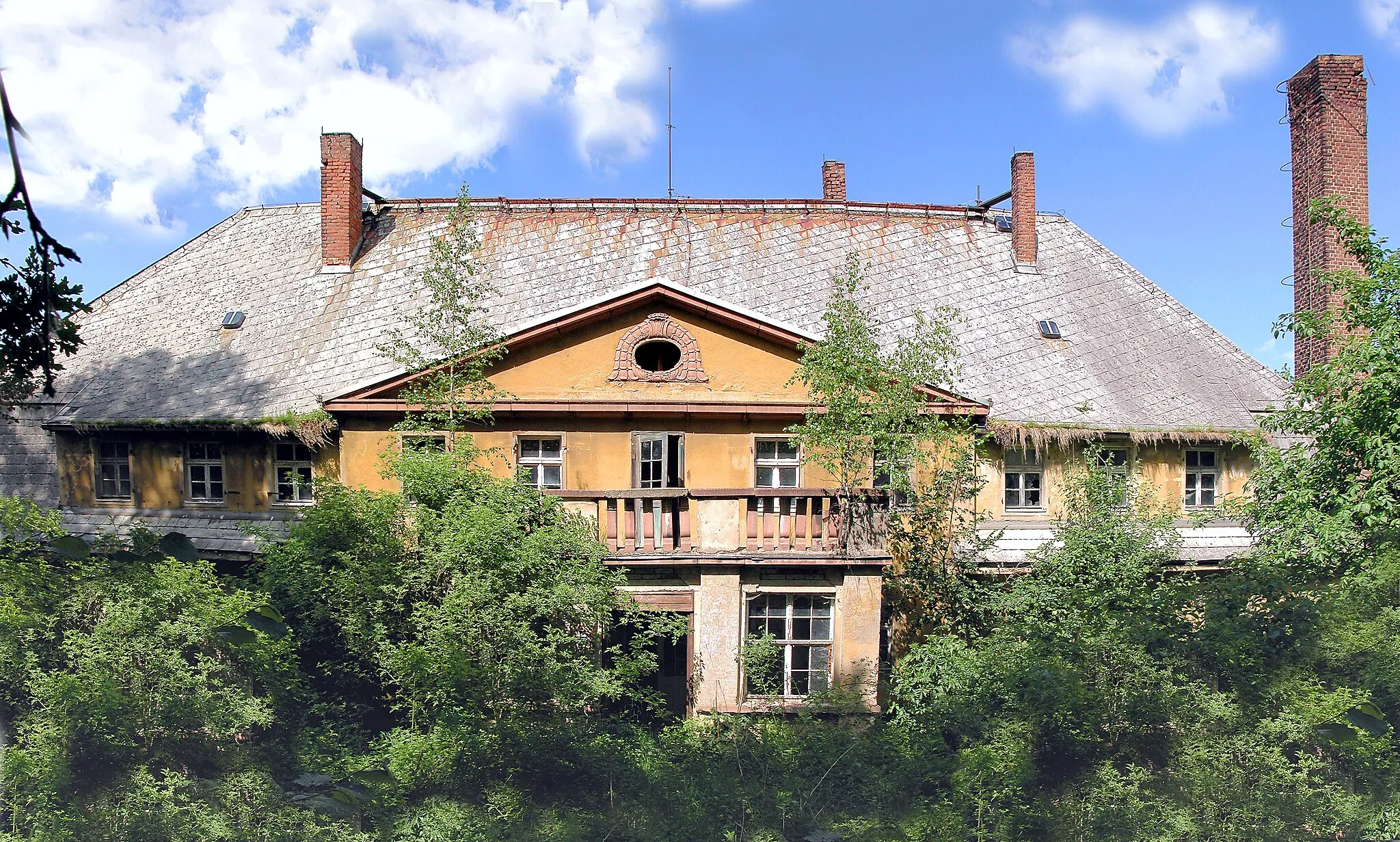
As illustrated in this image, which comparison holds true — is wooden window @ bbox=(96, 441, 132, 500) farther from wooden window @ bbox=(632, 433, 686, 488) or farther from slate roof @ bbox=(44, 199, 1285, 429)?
wooden window @ bbox=(632, 433, 686, 488)

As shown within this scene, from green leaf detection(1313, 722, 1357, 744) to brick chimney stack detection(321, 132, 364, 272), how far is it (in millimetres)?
16942

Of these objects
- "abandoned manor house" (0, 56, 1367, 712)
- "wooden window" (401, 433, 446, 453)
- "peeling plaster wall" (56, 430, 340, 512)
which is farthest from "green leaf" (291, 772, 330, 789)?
"peeling plaster wall" (56, 430, 340, 512)

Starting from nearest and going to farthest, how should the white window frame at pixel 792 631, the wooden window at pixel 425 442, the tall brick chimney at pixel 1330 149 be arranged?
the wooden window at pixel 425 442 → the white window frame at pixel 792 631 → the tall brick chimney at pixel 1330 149

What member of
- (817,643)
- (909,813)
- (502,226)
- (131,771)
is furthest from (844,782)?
(502,226)

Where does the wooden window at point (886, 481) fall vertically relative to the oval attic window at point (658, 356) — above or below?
below

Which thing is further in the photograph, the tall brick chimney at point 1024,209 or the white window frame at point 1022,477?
the tall brick chimney at point 1024,209

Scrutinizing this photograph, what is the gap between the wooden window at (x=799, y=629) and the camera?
13.0 metres

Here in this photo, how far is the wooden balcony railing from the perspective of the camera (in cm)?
1273

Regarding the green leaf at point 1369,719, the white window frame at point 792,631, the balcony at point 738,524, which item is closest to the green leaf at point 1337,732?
the green leaf at point 1369,719

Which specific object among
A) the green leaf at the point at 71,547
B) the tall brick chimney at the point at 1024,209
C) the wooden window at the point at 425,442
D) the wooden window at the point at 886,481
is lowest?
the wooden window at the point at 886,481

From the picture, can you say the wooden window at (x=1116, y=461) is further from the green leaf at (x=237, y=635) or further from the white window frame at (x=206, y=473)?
the white window frame at (x=206, y=473)

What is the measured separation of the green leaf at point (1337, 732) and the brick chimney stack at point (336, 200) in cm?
1694

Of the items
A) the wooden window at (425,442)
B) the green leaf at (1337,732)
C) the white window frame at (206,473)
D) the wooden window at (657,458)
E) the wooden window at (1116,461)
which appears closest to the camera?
the green leaf at (1337,732)

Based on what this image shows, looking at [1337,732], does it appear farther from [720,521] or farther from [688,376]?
[688,376]
